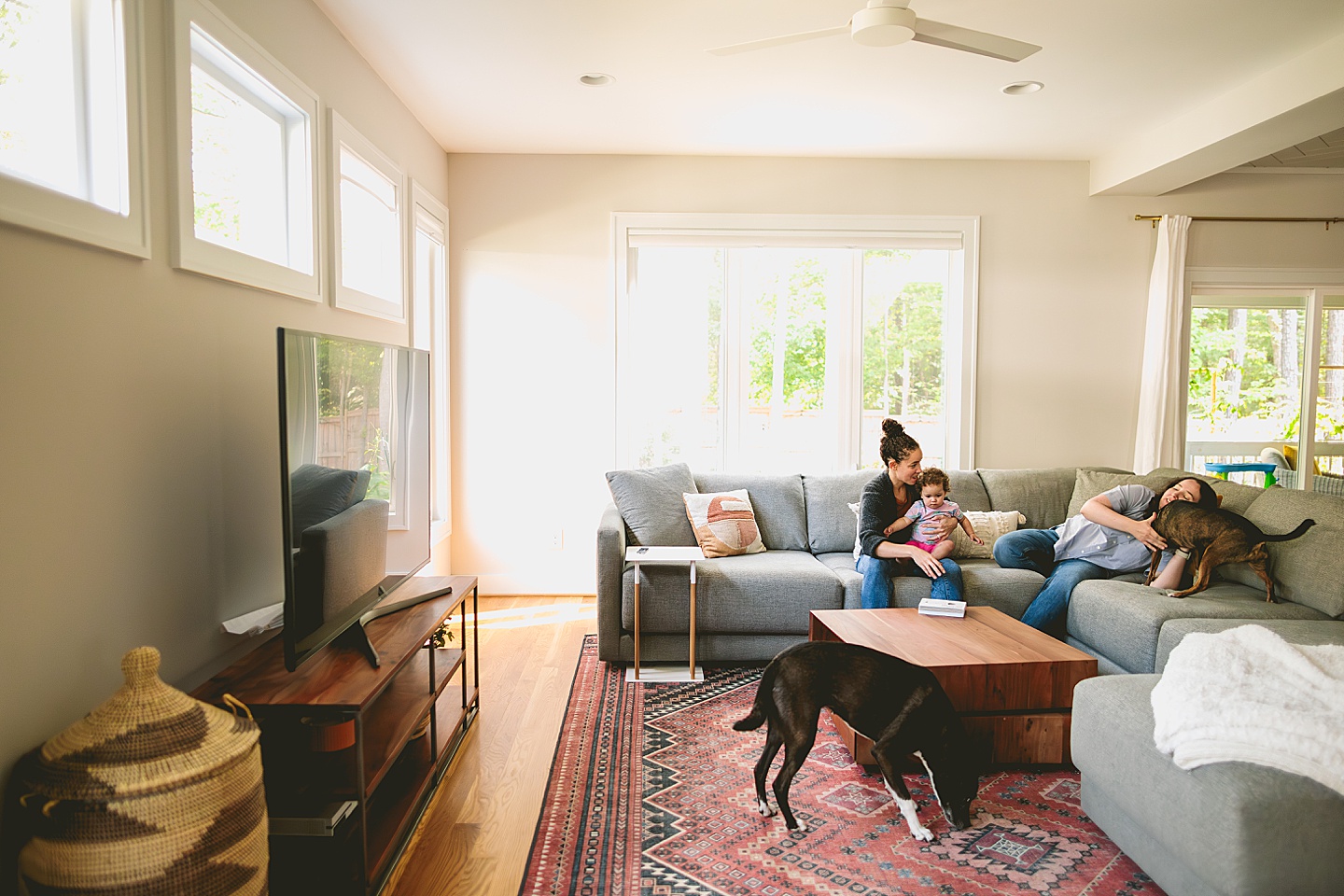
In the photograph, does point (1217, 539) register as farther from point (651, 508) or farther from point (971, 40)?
point (651, 508)

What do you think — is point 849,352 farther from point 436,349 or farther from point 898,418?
point 436,349

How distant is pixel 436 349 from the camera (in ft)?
15.6

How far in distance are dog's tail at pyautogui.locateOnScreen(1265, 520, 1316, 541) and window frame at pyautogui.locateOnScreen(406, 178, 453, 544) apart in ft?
12.8

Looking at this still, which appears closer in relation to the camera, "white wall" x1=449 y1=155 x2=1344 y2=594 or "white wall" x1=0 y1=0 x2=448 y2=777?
"white wall" x1=0 y1=0 x2=448 y2=777

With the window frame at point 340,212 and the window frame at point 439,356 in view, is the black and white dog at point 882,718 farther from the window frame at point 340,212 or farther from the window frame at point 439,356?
the window frame at point 439,356

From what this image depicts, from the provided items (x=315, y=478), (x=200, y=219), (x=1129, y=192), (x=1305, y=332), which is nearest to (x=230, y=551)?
(x=315, y=478)

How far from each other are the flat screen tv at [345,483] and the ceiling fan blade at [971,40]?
1976 mm

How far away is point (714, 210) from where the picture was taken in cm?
484

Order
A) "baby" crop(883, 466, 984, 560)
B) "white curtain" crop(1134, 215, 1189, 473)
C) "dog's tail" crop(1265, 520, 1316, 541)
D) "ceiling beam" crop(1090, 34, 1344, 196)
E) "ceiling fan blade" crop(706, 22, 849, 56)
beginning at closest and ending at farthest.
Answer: "ceiling fan blade" crop(706, 22, 849, 56), "dog's tail" crop(1265, 520, 1316, 541), "ceiling beam" crop(1090, 34, 1344, 196), "baby" crop(883, 466, 984, 560), "white curtain" crop(1134, 215, 1189, 473)

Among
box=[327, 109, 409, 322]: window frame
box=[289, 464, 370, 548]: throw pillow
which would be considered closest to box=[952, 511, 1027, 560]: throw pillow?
box=[289, 464, 370, 548]: throw pillow

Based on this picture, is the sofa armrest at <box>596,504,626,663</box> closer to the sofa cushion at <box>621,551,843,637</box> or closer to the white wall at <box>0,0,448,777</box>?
the sofa cushion at <box>621,551,843,637</box>

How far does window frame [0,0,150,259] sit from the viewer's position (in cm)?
166

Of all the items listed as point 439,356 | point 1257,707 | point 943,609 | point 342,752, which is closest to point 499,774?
point 342,752

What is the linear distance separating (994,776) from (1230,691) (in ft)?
3.09
